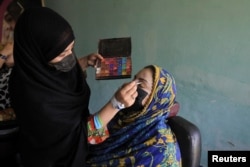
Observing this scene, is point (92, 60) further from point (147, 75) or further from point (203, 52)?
point (203, 52)

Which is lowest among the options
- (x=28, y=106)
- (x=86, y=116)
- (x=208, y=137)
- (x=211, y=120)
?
(x=208, y=137)

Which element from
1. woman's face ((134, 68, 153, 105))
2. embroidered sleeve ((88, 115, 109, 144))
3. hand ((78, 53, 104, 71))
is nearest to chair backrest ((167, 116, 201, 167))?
Answer: woman's face ((134, 68, 153, 105))

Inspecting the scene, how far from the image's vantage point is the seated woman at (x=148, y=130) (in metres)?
1.24

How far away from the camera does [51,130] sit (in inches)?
45.5

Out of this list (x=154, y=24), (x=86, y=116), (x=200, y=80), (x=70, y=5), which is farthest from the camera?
(x=70, y=5)

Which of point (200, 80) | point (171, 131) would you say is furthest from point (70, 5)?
point (171, 131)

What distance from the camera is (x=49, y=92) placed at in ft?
3.79

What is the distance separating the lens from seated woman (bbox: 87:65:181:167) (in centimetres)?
124

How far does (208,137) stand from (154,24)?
864 mm

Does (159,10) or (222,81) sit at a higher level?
(159,10)

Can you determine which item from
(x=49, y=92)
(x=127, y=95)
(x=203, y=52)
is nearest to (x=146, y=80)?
(x=127, y=95)

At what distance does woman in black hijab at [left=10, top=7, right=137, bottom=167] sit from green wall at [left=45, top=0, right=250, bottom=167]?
2.91ft

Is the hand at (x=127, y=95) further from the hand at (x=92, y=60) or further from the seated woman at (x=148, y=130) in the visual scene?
the hand at (x=92, y=60)

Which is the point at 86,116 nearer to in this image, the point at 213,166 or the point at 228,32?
the point at 213,166
